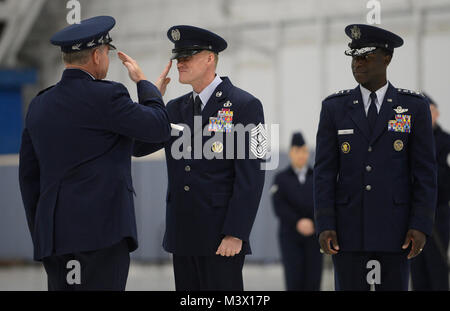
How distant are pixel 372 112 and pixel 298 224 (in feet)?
10.9

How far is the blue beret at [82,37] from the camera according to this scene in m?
2.94

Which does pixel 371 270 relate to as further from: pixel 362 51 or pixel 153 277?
pixel 153 277

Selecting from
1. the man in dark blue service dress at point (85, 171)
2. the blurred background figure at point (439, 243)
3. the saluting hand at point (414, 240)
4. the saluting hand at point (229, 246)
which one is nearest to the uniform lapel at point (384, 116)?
the saluting hand at point (414, 240)

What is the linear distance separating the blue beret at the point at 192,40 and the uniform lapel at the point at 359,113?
2.35 ft

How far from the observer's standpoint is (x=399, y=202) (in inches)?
127

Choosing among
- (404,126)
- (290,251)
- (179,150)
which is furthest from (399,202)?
(290,251)

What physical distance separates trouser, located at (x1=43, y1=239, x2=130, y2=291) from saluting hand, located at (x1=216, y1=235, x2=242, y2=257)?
0.48 meters

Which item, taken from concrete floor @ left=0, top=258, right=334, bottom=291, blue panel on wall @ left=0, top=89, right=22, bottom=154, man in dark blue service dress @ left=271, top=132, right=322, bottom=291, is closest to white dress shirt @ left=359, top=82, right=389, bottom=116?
man in dark blue service dress @ left=271, top=132, right=322, bottom=291

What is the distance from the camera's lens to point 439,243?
5527mm

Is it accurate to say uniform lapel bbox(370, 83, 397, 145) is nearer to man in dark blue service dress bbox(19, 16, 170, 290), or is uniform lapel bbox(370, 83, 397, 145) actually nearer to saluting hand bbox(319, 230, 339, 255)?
saluting hand bbox(319, 230, 339, 255)

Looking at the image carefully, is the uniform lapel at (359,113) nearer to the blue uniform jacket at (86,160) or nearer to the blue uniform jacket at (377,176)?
the blue uniform jacket at (377,176)

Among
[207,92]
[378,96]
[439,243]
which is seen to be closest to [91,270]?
[207,92]

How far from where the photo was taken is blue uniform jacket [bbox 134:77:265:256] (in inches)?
126

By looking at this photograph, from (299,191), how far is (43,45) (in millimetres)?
7886
